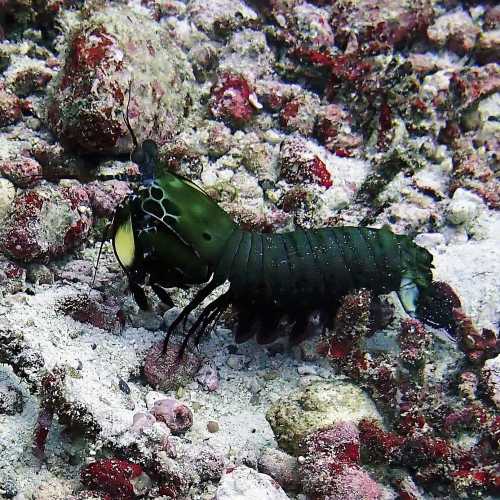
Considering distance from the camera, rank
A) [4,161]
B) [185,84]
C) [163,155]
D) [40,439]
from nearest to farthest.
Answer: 1. [40,439]
2. [4,161]
3. [163,155]
4. [185,84]

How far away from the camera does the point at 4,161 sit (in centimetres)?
537

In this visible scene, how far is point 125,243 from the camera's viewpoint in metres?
4.52

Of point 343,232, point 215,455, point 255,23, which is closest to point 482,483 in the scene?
point 215,455

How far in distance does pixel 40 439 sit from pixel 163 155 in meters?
3.32

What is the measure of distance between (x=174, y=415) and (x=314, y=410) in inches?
41.0

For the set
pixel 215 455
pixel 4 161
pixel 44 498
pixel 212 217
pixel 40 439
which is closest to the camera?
pixel 44 498

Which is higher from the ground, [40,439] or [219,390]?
[219,390]

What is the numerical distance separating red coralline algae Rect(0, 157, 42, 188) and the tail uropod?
138 centimetres

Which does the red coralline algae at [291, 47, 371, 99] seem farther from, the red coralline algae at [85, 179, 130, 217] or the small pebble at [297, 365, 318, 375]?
the small pebble at [297, 365, 318, 375]

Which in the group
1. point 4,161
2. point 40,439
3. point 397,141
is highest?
point 397,141

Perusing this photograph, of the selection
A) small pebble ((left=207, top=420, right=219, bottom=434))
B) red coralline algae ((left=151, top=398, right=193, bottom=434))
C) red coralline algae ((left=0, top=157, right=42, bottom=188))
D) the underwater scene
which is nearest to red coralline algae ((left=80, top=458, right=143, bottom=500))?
the underwater scene

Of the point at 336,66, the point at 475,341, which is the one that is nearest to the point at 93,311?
the point at 475,341

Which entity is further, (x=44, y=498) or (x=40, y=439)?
(x=40, y=439)

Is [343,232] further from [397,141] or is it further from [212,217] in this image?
[397,141]
